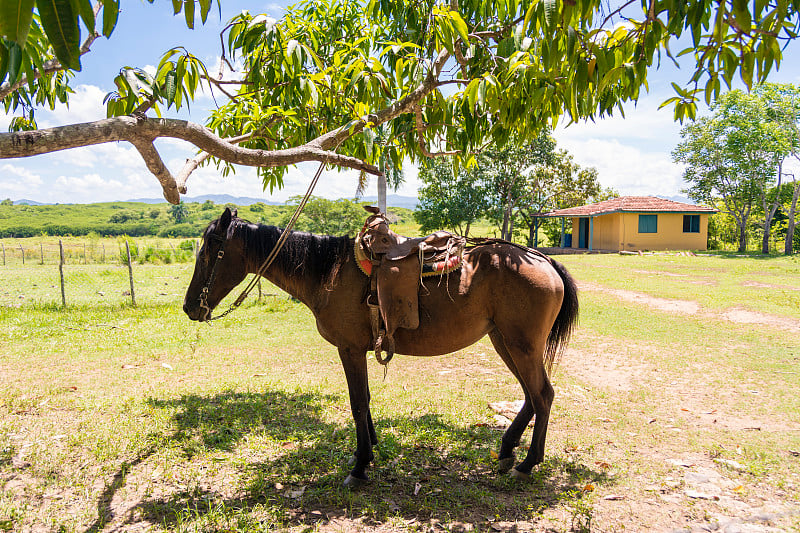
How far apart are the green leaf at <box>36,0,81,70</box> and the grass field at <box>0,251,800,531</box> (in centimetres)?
270

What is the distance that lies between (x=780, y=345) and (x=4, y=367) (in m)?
11.3

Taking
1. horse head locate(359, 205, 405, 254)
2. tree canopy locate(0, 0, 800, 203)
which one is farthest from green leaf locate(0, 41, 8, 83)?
horse head locate(359, 205, 405, 254)

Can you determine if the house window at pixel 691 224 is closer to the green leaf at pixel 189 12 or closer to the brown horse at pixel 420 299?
the brown horse at pixel 420 299

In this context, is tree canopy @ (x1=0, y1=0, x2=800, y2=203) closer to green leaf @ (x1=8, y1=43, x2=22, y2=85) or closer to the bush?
green leaf @ (x1=8, y1=43, x2=22, y2=85)

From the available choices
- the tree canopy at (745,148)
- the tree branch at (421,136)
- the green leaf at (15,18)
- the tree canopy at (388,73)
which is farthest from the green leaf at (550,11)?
the tree canopy at (745,148)

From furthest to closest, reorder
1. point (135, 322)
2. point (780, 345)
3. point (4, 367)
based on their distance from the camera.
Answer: point (135, 322), point (780, 345), point (4, 367)

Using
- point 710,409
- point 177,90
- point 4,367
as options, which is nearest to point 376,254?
point 177,90

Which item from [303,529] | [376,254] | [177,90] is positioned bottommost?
[303,529]

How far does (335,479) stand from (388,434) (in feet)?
2.75

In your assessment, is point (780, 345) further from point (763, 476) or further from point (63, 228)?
point (63, 228)

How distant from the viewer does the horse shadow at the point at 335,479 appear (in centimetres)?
294

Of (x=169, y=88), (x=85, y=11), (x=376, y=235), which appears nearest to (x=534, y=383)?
(x=376, y=235)

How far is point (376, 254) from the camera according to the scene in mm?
3443

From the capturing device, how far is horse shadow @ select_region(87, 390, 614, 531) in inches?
116
